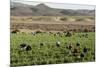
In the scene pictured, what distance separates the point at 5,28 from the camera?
2.37 meters

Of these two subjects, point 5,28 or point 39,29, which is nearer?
point 5,28

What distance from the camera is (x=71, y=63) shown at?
8.79 ft

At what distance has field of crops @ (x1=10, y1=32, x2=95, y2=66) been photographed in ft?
8.00

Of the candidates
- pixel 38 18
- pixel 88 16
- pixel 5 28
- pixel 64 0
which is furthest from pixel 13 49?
pixel 88 16

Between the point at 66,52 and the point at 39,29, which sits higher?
the point at 39,29

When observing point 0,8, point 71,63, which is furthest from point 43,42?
point 0,8

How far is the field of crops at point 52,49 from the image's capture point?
2.44 m

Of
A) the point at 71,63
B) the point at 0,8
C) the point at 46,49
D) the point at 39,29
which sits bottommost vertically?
the point at 71,63

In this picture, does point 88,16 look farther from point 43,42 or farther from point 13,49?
point 13,49

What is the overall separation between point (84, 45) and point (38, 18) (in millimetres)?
673

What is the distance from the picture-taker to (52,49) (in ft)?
8.51

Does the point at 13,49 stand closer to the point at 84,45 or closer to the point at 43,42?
the point at 43,42

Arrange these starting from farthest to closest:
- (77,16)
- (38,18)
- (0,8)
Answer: (77,16)
(38,18)
(0,8)

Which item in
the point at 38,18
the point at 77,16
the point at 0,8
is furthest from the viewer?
the point at 77,16
